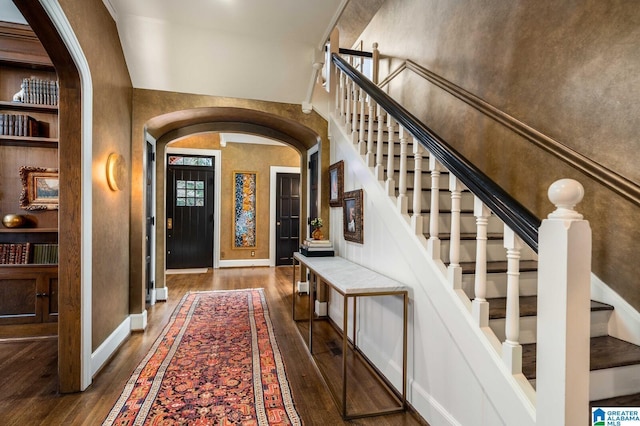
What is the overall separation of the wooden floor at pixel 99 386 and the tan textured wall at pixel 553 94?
1.56 metres

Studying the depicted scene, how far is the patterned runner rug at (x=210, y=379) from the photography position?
1935mm

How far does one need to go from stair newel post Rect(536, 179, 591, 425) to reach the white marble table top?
3.47 feet

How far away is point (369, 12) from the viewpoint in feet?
16.2

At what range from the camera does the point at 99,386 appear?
89.0 inches

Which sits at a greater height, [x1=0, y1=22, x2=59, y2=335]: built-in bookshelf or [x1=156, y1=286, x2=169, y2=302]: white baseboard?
[x1=0, y1=22, x2=59, y2=335]: built-in bookshelf

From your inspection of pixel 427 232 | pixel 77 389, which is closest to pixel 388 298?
pixel 427 232

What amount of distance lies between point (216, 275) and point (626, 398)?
18.8 ft

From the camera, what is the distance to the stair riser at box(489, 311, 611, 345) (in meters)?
1.65

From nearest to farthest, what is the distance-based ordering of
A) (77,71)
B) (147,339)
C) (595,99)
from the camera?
(595,99) → (77,71) → (147,339)

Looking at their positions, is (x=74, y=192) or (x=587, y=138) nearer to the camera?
(x=587, y=138)

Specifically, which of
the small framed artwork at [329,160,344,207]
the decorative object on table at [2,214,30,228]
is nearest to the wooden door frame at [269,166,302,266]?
the small framed artwork at [329,160,344,207]

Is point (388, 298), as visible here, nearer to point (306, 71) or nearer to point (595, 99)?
point (595, 99)

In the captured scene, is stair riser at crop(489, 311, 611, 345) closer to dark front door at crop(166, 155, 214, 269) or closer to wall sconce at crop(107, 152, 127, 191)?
wall sconce at crop(107, 152, 127, 191)

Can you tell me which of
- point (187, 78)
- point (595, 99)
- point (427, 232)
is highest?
point (187, 78)
